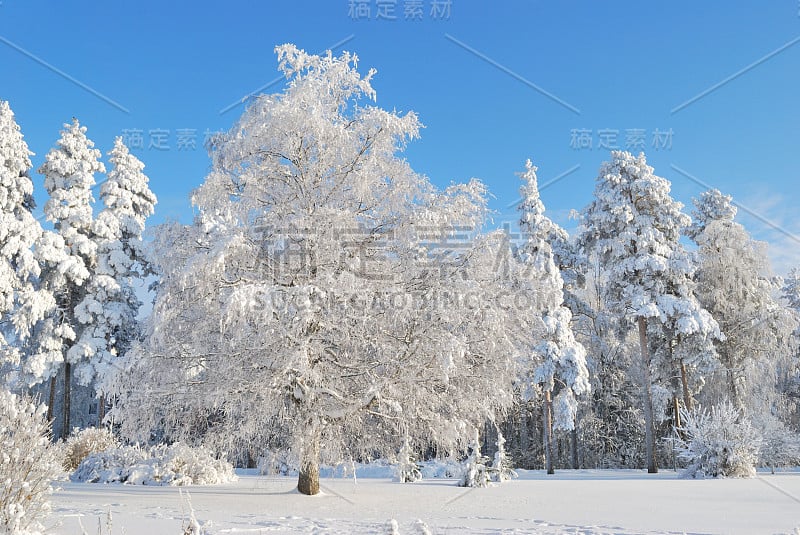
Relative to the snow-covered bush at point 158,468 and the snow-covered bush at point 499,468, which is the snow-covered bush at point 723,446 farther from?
the snow-covered bush at point 158,468

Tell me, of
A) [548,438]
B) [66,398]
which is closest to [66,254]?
[66,398]

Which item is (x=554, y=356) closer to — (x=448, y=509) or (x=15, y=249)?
(x=448, y=509)

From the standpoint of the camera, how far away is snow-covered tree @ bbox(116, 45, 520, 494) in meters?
9.01

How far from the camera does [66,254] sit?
75.9 feet

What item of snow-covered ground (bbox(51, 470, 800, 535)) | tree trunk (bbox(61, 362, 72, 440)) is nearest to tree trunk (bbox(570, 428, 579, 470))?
snow-covered ground (bbox(51, 470, 800, 535))

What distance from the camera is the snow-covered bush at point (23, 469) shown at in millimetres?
5988

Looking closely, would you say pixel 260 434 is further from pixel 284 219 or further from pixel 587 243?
pixel 587 243

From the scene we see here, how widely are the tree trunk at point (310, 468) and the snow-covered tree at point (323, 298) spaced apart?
35 millimetres

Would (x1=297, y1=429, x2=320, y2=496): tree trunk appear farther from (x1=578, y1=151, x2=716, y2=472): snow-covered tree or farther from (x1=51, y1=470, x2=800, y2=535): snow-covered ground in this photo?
(x1=578, y1=151, x2=716, y2=472): snow-covered tree

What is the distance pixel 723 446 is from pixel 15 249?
23.9 metres

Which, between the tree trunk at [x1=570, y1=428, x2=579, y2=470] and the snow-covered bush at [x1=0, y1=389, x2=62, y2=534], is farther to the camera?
the tree trunk at [x1=570, y1=428, x2=579, y2=470]

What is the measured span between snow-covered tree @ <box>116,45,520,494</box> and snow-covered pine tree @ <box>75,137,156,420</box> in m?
14.8

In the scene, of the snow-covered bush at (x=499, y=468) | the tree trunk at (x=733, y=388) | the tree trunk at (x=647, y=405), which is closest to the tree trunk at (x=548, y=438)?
the tree trunk at (x=647, y=405)

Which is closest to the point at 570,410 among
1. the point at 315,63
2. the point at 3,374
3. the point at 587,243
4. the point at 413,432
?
the point at 587,243
